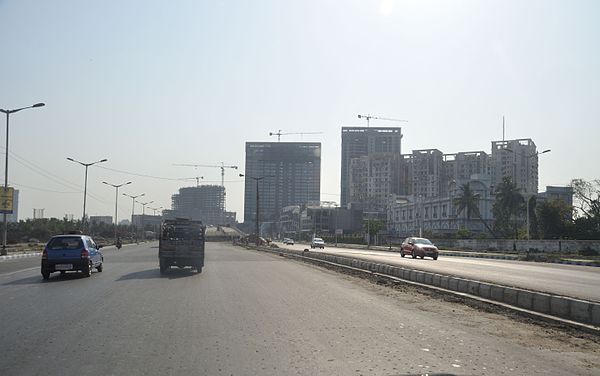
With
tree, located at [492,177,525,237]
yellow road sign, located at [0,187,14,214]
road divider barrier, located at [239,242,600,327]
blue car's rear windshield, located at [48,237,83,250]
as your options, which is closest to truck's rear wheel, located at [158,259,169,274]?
blue car's rear windshield, located at [48,237,83,250]

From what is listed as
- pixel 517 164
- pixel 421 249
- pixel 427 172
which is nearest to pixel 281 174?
pixel 427 172

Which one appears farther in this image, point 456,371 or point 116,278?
point 116,278

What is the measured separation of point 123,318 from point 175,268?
55.2 feet

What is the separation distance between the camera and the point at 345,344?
8453 mm

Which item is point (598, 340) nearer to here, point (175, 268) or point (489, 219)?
point (175, 268)

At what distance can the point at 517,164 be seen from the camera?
134375 millimetres

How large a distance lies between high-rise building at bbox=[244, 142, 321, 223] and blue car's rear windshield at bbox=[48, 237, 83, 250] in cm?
13125

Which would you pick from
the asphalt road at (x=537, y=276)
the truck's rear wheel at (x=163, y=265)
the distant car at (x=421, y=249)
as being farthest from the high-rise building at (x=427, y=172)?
the truck's rear wheel at (x=163, y=265)

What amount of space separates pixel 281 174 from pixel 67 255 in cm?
15791

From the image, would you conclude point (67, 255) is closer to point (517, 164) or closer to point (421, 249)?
point (421, 249)

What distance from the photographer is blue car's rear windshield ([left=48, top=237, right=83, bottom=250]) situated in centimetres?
2091

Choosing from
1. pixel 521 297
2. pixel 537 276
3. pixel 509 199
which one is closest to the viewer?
pixel 521 297

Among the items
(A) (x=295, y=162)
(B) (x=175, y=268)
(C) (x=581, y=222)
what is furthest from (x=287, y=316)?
(A) (x=295, y=162)

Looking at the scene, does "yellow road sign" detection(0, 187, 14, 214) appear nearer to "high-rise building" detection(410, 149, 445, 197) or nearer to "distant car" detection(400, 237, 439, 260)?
"distant car" detection(400, 237, 439, 260)
